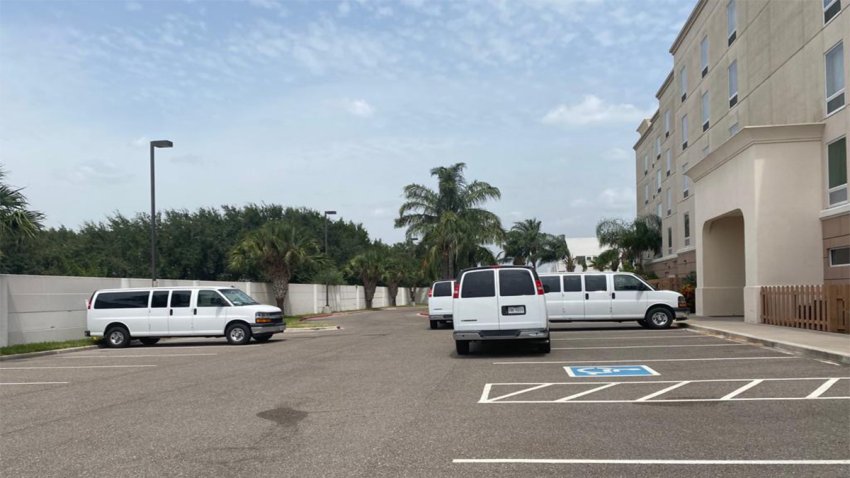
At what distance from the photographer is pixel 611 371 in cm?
1314

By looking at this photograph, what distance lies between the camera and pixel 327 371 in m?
14.0

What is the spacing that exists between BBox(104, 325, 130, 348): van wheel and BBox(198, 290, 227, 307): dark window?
2482mm

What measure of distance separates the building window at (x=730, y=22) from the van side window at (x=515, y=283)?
20110 mm

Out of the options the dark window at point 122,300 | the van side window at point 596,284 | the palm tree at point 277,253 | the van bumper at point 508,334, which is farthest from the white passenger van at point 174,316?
the palm tree at point 277,253

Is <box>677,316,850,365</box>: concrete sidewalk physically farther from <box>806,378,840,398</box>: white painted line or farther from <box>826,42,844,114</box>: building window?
<box>826,42,844,114</box>: building window

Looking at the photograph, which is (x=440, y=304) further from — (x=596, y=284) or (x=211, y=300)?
(x=211, y=300)

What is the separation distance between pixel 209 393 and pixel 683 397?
7.09m

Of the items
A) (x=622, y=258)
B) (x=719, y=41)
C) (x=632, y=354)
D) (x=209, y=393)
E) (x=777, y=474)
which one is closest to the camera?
(x=777, y=474)

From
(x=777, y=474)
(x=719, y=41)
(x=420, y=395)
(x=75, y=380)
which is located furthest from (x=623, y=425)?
(x=719, y=41)

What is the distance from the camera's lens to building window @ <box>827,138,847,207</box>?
21.6m

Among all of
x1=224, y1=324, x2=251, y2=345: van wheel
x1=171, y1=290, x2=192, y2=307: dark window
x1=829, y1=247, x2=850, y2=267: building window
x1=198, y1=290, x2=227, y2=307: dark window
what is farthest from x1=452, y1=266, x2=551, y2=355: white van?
x1=829, y1=247, x2=850, y2=267: building window

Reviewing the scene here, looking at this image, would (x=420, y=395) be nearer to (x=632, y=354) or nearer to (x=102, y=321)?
(x=632, y=354)

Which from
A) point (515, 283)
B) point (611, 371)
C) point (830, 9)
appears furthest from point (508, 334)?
point (830, 9)

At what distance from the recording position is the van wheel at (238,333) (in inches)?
873
